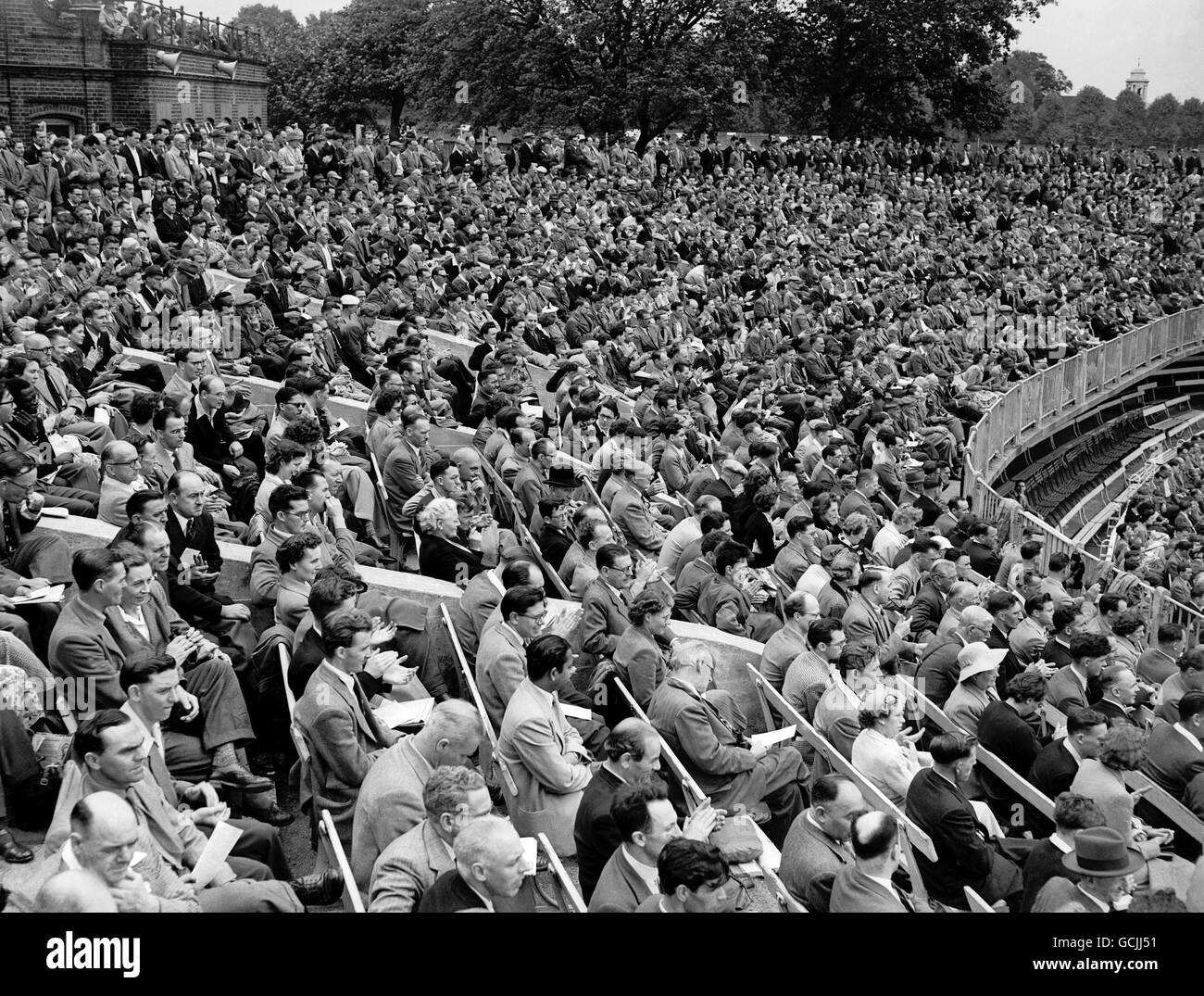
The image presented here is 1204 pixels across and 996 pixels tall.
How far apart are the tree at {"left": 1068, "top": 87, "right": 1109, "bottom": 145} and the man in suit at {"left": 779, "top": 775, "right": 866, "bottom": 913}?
4234 cm

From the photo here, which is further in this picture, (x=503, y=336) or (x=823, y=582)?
(x=503, y=336)

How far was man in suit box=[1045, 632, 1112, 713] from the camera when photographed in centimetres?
882

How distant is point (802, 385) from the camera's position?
18.3 meters

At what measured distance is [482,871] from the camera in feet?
16.8

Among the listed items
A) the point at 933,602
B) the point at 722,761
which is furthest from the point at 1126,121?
the point at 722,761

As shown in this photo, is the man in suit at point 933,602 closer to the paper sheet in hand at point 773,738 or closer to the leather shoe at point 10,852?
the paper sheet in hand at point 773,738

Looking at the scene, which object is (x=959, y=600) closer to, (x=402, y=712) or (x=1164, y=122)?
(x=402, y=712)

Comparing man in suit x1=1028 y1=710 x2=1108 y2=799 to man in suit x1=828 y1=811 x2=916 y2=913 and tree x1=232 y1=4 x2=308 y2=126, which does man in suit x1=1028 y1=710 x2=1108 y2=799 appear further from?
tree x1=232 y1=4 x2=308 y2=126

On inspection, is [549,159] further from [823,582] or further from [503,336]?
[823,582]

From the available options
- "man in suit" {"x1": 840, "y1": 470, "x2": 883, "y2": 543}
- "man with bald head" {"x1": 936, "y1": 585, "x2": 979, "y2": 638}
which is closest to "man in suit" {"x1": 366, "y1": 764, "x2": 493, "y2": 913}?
"man with bald head" {"x1": 936, "y1": 585, "x2": 979, "y2": 638}

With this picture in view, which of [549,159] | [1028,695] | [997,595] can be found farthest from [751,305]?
[1028,695]

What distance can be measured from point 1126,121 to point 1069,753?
132 ft

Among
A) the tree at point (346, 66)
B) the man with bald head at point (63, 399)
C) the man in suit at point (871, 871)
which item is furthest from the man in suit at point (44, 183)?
the tree at point (346, 66)
